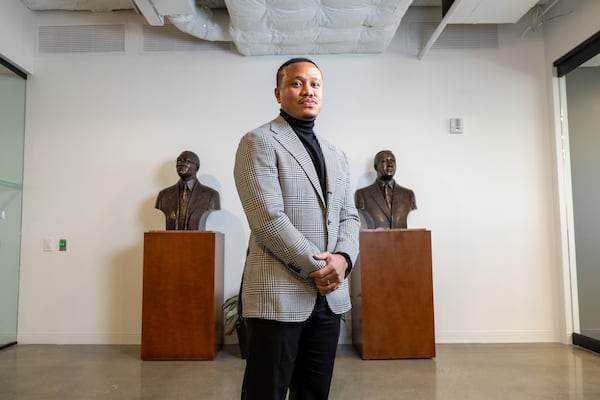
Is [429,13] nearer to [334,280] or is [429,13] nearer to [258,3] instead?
[258,3]

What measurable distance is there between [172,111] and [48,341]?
7.17 feet

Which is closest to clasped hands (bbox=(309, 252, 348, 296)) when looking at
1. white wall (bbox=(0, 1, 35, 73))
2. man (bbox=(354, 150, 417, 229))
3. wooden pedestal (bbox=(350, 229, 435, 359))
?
wooden pedestal (bbox=(350, 229, 435, 359))

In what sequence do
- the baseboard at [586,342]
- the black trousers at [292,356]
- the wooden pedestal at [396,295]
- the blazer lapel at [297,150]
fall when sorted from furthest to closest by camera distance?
the baseboard at [586,342], the wooden pedestal at [396,295], the blazer lapel at [297,150], the black trousers at [292,356]

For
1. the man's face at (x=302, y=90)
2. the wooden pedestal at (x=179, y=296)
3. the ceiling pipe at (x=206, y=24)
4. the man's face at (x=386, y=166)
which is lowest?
the wooden pedestal at (x=179, y=296)

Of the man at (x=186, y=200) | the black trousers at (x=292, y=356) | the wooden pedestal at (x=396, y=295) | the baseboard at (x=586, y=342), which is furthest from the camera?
the man at (x=186, y=200)

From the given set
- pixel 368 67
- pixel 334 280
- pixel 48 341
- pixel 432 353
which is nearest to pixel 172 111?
pixel 368 67

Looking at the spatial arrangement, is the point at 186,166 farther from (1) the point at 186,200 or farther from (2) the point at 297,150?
(2) the point at 297,150

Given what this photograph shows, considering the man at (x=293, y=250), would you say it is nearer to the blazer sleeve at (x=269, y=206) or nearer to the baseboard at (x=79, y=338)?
the blazer sleeve at (x=269, y=206)

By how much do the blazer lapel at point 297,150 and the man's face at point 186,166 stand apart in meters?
2.30

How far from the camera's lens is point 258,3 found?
3.12 meters

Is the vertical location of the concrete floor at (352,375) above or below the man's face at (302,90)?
below

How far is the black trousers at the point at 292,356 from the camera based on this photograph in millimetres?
1171

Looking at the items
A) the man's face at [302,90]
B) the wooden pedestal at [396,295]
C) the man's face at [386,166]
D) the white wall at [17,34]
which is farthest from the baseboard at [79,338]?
the man's face at [302,90]

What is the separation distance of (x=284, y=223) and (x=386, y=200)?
7.91 ft
